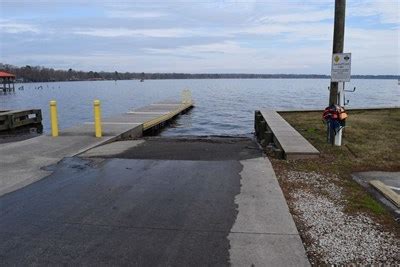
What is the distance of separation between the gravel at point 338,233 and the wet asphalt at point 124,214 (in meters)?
0.97

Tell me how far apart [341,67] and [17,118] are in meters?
14.8

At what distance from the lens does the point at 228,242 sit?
443cm

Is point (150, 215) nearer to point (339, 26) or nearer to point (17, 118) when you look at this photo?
point (339, 26)

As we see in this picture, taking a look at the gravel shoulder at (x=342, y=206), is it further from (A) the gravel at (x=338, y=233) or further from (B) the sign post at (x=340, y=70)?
(B) the sign post at (x=340, y=70)

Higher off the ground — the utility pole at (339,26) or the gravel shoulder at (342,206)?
the utility pole at (339,26)

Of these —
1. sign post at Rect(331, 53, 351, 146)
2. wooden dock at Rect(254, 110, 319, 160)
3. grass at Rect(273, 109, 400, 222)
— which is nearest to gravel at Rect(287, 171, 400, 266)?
grass at Rect(273, 109, 400, 222)

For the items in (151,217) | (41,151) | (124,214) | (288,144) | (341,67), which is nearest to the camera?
(151,217)

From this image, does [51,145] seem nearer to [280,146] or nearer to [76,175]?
[76,175]

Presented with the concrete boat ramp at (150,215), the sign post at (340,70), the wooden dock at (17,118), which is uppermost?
the sign post at (340,70)

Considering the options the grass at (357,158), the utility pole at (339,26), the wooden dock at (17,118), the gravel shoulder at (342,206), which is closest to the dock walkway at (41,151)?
the gravel shoulder at (342,206)

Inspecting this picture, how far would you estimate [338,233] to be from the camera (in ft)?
15.3

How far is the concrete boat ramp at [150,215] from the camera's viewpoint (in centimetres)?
413

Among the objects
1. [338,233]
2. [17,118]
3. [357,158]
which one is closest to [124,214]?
[338,233]

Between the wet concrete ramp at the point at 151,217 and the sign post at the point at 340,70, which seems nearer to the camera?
the wet concrete ramp at the point at 151,217
